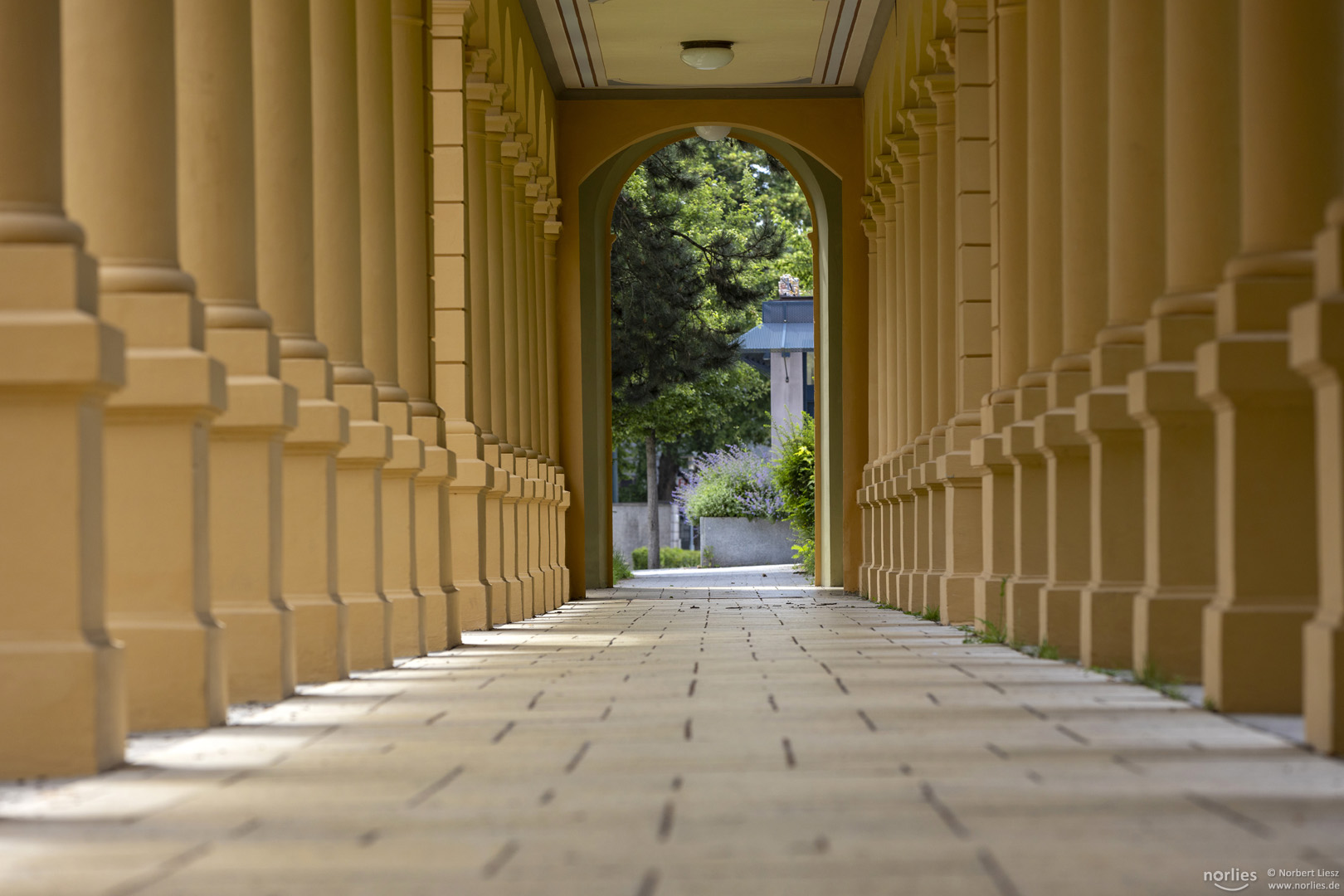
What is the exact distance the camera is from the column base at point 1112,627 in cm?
811

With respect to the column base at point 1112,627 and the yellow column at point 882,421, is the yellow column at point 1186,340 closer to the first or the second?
the column base at point 1112,627

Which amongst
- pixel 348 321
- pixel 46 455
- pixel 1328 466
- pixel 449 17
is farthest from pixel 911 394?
pixel 46 455

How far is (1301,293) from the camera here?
624cm

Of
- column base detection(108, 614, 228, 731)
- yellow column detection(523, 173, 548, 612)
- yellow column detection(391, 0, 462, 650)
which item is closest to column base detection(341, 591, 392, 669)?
yellow column detection(391, 0, 462, 650)

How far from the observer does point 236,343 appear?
7230 mm

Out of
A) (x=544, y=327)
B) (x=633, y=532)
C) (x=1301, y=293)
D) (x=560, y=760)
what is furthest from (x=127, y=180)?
(x=633, y=532)

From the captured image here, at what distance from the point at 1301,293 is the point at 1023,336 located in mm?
5695

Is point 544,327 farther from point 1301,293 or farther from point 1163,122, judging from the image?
point 1301,293

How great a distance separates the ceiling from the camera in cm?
1933

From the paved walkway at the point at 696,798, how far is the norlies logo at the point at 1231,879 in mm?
17

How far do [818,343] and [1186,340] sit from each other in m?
15.9

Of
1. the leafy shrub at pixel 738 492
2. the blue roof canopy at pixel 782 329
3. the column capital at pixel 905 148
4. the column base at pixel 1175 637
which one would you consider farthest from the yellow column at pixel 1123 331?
the blue roof canopy at pixel 782 329

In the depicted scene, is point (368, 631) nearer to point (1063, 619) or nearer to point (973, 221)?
point (1063, 619)

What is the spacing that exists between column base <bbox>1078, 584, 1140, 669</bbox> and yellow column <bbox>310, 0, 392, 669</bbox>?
4.11 m
